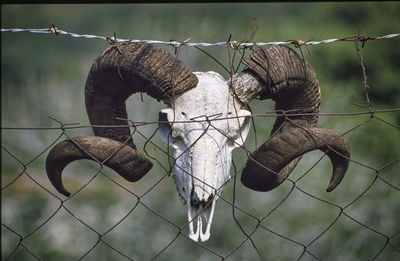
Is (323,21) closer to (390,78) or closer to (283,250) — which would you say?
(390,78)

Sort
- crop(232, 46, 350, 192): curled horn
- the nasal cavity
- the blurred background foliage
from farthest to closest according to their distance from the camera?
the blurred background foliage < crop(232, 46, 350, 192): curled horn < the nasal cavity

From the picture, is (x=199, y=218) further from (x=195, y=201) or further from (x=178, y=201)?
(x=178, y=201)

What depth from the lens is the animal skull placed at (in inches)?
99.5

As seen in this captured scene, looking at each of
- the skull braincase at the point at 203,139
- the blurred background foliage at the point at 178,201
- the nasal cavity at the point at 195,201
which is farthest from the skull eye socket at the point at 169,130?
the blurred background foliage at the point at 178,201

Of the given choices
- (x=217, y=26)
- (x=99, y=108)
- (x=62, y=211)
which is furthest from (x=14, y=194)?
(x=99, y=108)

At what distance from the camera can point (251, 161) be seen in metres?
2.65

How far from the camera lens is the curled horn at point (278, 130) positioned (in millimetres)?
2572

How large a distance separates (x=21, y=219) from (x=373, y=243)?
4.36 metres

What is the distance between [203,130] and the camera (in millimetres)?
2580

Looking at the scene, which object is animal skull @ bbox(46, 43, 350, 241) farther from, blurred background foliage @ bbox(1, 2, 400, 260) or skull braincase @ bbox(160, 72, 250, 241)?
blurred background foliage @ bbox(1, 2, 400, 260)

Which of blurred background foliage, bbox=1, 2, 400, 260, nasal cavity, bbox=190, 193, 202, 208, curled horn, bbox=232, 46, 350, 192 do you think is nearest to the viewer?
nasal cavity, bbox=190, 193, 202, 208

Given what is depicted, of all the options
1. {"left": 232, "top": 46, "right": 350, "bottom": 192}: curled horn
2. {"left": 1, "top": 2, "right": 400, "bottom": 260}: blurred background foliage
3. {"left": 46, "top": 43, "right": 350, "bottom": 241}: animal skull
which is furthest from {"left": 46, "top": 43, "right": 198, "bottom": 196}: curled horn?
{"left": 1, "top": 2, "right": 400, "bottom": 260}: blurred background foliage

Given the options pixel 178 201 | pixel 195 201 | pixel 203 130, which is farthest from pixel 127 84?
pixel 178 201

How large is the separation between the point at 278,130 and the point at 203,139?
1.26 feet
